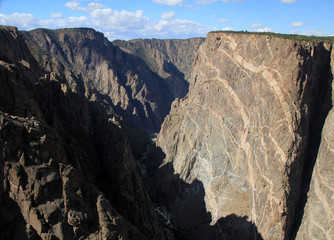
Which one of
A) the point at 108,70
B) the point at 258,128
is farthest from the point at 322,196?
the point at 108,70

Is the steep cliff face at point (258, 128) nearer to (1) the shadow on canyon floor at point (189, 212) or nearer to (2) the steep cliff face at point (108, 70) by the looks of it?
(1) the shadow on canyon floor at point (189, 212)

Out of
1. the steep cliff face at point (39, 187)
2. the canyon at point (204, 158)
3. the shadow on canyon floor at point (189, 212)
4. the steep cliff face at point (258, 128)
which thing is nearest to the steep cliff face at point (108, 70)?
the shadow on canyon floor at point (189, 212)

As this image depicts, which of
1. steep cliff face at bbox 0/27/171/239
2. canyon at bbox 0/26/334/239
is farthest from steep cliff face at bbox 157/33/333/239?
steep cliff face at bbox 0/27/171/239

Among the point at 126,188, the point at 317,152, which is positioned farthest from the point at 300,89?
the point at 126,188

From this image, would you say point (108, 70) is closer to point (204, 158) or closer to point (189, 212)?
point (204, 158)

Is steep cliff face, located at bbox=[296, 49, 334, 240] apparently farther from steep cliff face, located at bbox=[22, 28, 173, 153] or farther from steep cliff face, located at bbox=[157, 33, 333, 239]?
steep cliff face, located at bbox=[22, 28, 173, 153]
